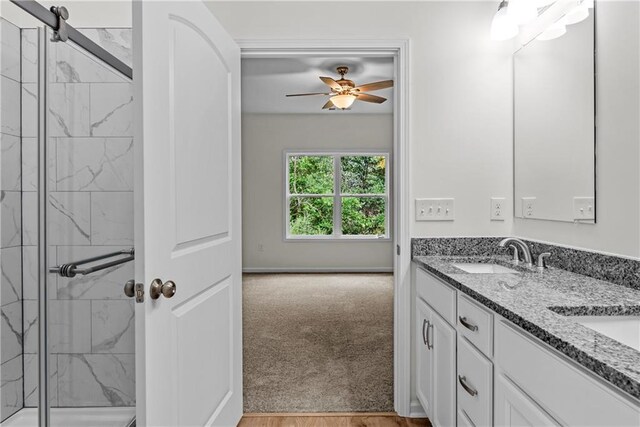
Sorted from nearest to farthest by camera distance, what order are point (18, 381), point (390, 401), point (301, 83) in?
1. point (18, 381)
2. point (390, 401)
3. point (301, 83)

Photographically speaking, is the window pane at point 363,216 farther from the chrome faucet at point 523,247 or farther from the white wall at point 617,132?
the white wall at point 617,132

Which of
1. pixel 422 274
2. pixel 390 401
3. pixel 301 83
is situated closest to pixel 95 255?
pixel 422 274

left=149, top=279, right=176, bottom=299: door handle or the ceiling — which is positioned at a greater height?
the ceiling

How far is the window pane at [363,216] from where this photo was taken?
22.5 ft

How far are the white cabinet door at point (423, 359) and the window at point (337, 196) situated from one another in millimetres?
4638

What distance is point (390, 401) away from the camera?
230 cm

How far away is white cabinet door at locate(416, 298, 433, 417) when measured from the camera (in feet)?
6.29

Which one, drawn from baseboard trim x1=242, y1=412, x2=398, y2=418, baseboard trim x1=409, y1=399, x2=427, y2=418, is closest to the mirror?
baseboard trim x1=409, y1=399, x2=427, y2=418

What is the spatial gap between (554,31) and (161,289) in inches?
78.0

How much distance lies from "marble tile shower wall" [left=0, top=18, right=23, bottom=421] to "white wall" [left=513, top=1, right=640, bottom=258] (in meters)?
2.39

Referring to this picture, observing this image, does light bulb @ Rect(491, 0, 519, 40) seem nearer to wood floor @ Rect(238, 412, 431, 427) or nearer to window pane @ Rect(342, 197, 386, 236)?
wood floor @ Rect(238, 412, 431, 427)

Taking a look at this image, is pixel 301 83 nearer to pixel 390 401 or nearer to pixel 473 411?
pixel 390 401

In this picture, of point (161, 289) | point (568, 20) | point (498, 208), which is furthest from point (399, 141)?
point (161, 289)

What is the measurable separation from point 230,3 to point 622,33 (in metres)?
1.76
